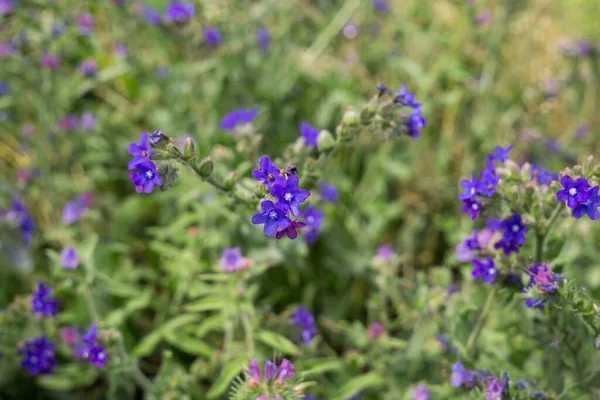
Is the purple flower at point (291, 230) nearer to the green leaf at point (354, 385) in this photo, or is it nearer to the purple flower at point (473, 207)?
the purple flower at point (473, 207)

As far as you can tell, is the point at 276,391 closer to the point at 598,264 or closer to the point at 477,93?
the point at 598,264

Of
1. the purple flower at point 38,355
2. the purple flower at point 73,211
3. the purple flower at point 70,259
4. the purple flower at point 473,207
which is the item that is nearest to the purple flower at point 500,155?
the purple flower at point 473,207

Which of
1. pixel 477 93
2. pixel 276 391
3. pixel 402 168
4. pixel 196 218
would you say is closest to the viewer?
pixel 276 391

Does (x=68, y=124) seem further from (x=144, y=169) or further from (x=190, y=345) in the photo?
(x=144, y=169)

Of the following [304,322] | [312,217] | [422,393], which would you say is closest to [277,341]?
[304,322]

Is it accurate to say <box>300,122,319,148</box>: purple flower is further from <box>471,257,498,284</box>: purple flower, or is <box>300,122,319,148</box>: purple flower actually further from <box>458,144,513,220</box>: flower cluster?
<box>471,257,498,284</box>: purple flower

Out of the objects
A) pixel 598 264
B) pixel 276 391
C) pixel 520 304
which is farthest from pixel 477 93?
pixel 276 391
